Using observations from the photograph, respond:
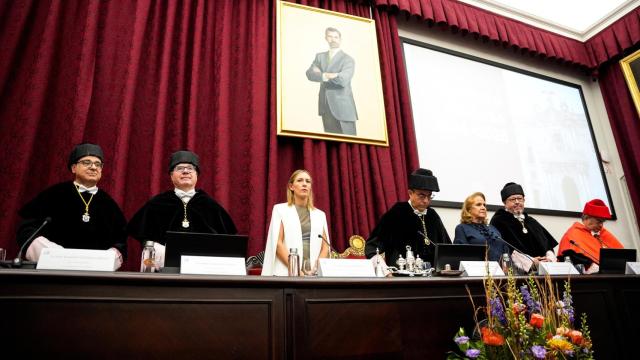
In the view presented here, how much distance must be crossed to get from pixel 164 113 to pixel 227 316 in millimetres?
2559

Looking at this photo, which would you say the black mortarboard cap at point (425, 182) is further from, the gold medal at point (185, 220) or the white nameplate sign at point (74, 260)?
the white nameplate sign at point (74, 260)

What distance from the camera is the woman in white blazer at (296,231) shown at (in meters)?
2.94

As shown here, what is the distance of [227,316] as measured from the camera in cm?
147

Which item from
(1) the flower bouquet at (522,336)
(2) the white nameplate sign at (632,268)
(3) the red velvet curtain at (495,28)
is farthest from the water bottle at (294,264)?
(3) the red velvet curtain at (495,28)

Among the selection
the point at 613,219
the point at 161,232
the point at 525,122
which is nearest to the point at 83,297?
the point at 161,232

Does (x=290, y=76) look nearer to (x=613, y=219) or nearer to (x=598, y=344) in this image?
(x=598, y=344)

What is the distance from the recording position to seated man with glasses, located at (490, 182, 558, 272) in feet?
12.2

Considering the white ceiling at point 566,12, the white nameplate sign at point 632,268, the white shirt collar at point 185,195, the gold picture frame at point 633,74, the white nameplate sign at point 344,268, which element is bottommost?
the white nameplate sign at point 632,268

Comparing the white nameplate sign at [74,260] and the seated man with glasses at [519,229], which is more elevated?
the seated man with glasses at [519,229]

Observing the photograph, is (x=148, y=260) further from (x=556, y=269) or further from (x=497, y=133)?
(x=497, y=133)

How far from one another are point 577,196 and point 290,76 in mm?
4133

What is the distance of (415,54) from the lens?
17.3 feet

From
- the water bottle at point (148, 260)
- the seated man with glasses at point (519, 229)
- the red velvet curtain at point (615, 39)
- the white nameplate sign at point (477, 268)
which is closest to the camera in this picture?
the water bottle at point (148, 260)

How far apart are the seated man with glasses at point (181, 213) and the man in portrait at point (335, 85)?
168cm
